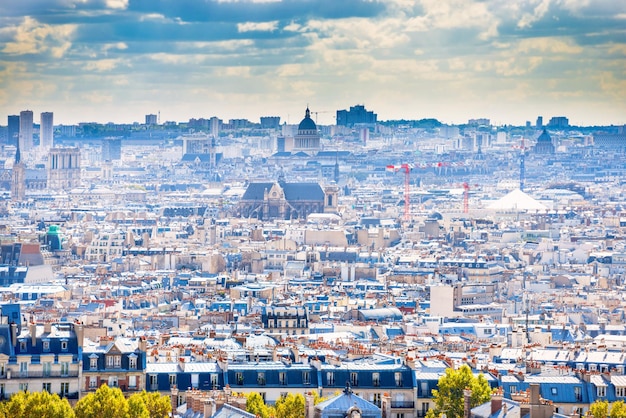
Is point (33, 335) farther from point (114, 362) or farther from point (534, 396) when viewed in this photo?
point (534, 396)

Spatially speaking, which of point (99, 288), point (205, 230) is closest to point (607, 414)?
point (99, 288)

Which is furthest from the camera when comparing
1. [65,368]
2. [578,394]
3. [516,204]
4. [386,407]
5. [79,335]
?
[516,204]

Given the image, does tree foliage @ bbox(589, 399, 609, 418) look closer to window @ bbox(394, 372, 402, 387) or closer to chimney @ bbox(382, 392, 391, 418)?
chimney @ bbox(382, 392, 391, 418)

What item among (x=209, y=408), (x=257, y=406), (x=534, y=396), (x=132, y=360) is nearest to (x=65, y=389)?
(x=132, y=360)

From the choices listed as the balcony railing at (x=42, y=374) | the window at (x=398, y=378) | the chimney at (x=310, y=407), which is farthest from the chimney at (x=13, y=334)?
the chimney at (x=310, y=407)

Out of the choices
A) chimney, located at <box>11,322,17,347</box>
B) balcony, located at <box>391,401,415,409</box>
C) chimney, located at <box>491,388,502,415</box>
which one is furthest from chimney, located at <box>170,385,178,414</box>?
chimney, located at <box>491,388,502,415</box>
